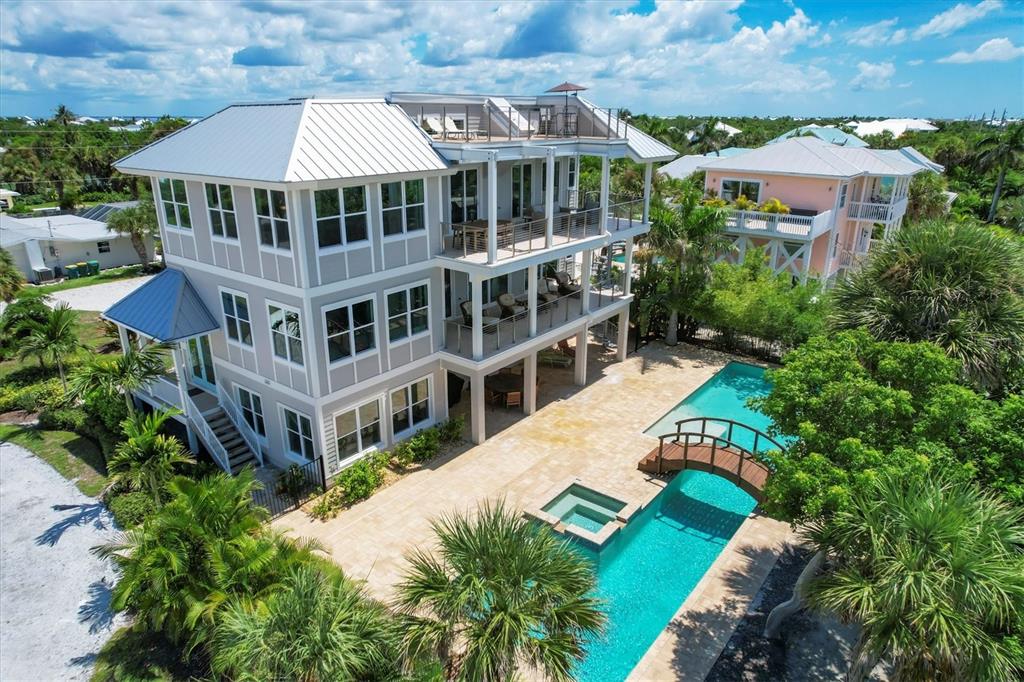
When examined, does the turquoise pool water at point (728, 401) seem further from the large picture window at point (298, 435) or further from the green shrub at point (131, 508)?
the green shrub at point (131, 508)

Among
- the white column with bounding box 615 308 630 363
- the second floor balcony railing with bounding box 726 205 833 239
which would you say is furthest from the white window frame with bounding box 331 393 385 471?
the second floor balcony railing with bounding box 726 205 833 239

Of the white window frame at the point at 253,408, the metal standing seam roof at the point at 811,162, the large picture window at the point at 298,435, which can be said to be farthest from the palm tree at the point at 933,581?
the metal standing seam roof at the point at 811,162

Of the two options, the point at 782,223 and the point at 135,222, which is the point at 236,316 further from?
the point at 135,222

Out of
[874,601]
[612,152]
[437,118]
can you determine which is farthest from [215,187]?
[874,601]

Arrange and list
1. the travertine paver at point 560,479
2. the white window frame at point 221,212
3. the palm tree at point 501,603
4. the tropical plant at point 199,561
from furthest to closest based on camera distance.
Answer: the white window frame at point 221,212, the travertine paver at point 560,479, the tropical plant at point 199,561, the palm tree at point 501,603

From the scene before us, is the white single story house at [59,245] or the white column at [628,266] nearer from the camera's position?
the white column at [628,266]

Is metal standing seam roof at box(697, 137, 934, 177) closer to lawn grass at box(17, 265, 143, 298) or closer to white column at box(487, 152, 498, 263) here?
white column at box(487, 152, 498, 263)

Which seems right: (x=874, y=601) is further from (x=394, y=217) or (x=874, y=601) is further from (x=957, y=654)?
(x=394, y=217)
